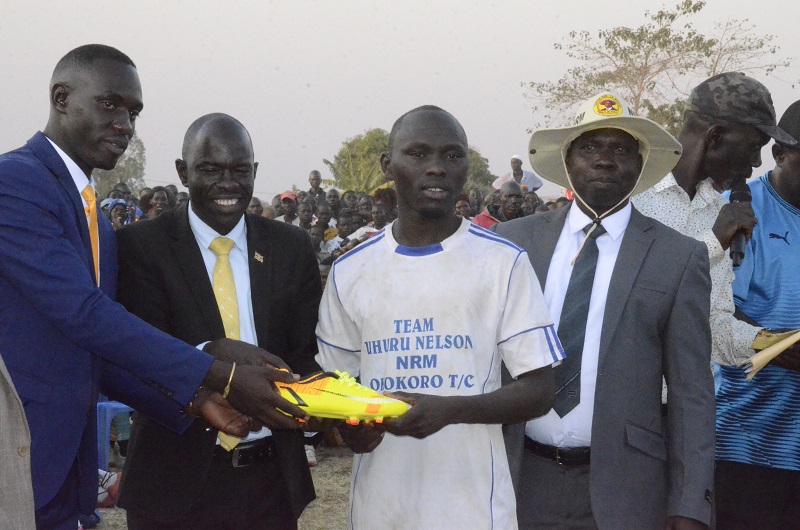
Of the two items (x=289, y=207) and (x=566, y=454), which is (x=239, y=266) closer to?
(x=566, y=454)

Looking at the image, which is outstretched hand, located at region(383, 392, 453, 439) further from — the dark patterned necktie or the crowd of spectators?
the crowd of spectators

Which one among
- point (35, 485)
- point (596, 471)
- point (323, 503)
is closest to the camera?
point (35, 485)

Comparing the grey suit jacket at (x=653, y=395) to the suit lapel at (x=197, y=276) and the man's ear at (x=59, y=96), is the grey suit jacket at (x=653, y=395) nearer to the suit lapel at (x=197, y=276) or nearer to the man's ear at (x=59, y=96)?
the suit lapel at (x=197, y=276)

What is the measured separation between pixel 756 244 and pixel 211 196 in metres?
2.50

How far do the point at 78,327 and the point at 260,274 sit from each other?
32.4 inches

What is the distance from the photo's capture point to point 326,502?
272 inches

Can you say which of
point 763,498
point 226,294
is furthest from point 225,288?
point 763,498

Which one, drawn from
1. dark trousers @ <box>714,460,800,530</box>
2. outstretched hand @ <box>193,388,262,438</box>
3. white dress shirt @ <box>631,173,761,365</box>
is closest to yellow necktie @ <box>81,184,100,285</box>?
outstretched hand @ <box>193,388,262,438</box>

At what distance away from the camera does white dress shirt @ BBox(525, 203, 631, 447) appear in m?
3.19

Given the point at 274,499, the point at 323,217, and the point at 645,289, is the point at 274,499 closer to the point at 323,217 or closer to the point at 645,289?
the point at 645,289

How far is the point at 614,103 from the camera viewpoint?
342cm

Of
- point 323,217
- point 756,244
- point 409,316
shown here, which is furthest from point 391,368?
point 323,217

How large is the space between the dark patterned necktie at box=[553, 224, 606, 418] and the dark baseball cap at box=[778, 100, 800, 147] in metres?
1.50

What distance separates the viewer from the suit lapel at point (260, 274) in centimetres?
346
